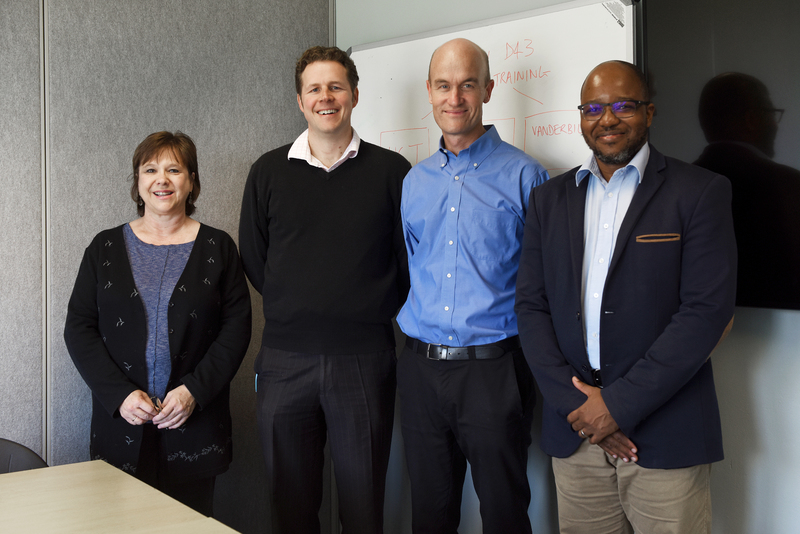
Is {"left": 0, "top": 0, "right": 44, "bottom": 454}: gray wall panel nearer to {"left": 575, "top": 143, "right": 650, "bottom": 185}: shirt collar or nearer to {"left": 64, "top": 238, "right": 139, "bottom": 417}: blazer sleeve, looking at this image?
{"left": 64, "top": 238, "right": 139, "bottom": 417}: blazer sleeve

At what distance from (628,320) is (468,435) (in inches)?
23.5

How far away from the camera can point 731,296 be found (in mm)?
1355

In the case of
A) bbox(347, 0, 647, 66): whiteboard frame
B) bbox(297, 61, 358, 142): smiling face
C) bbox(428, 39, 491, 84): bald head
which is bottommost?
bbox(297, 61, 358, 142): smiling face

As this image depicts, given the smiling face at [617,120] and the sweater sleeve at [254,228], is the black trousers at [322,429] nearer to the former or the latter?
the sweater sleeve at [254,228]

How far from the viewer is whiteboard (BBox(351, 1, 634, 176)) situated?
2.05 metres

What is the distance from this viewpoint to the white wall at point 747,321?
165 centimetres

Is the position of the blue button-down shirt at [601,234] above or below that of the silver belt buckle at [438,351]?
above

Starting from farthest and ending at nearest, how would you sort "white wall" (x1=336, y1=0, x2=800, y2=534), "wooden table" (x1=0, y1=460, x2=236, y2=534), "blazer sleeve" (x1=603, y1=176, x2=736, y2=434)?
1. "white wall" (x1=336, y1=0, x2=800, y2=534)
2. "blazer sleeve" (x1=603, y1=176, x2=736, y2=434)
3. "wooden table" (x1=0, y1=460, x2=236, y2=534)

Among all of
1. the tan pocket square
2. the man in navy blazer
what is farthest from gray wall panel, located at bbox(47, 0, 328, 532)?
the tan pocket square

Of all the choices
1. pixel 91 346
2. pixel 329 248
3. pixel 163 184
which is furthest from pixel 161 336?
pixel 329 248

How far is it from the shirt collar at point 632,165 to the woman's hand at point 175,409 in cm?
131

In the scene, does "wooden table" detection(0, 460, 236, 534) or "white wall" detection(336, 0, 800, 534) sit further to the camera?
"white wall" detection(336, 0, 800, 534)

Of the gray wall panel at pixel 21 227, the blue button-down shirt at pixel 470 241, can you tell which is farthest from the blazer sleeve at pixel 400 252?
the gray wall panel at pixel 21 227

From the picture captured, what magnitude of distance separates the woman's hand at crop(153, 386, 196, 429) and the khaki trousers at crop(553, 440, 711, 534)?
3.60 ft
